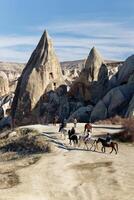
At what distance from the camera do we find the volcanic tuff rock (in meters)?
70.2

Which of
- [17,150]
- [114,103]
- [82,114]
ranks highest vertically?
[114,103]

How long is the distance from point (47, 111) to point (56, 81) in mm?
7486

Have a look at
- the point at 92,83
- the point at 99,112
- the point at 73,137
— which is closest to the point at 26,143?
the point at 73,137

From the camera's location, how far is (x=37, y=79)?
72.2 meters

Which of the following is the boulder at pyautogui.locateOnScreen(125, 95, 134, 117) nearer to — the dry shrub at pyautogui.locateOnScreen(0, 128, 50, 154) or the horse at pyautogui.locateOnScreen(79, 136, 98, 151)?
the dry shrub at pyautogui.locateOnScreen(0, 128, 50, 154)

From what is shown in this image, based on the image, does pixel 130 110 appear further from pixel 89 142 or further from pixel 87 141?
pixel 87 141

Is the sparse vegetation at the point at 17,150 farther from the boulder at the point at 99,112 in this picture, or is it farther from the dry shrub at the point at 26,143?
the boulder at the point at 99,112

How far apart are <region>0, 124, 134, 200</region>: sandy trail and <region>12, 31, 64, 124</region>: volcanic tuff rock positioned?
33218 mm

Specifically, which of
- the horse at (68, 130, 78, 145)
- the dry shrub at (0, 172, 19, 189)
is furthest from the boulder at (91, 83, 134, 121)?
the dry shrub at (0, 172, 19, 189)

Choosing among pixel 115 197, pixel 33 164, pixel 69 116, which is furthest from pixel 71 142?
pixel 69 116

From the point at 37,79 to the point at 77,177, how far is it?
144ft

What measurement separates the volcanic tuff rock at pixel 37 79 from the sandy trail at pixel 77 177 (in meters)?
33.2

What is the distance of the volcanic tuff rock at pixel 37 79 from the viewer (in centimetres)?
7019

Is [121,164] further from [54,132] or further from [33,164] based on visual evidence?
[54,132]
